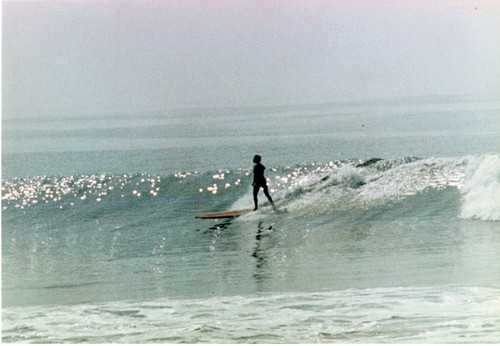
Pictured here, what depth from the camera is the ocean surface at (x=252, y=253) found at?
7.62 meters

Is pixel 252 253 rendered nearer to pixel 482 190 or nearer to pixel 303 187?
pixel 482 190

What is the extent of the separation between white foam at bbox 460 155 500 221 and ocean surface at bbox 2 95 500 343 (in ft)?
0.17

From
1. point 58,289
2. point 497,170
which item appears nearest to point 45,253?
point 58,289

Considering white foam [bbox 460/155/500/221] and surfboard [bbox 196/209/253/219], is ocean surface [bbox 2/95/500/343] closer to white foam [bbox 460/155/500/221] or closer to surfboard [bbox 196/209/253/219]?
white foam [bbox 460/155/500/221]

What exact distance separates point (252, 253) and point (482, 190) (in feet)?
17.9

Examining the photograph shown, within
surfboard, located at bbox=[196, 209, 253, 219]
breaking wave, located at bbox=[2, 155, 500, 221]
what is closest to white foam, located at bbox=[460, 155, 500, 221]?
breaking wave, located at bbox=[2, 155, 500, 221]

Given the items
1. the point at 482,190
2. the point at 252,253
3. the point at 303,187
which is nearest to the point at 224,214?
the point at 303,187

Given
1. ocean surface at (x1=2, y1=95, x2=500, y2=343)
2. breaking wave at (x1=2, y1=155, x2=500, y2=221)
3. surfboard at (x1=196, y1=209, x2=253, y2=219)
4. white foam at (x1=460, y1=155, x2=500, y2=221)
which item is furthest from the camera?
surfboard at (x1=196, y1=209, x2=253, y2=219)

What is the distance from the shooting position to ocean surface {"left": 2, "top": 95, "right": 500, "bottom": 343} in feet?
25.0

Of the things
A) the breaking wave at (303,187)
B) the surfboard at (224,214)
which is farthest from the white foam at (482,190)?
the surfboard at (224,214)

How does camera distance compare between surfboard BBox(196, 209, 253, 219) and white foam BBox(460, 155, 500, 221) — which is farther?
surfboard BBox(196, 209, 253, 219)

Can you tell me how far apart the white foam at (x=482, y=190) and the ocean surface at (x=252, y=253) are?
5cm

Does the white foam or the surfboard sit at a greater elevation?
the white foam

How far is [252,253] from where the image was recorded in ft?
36.9
